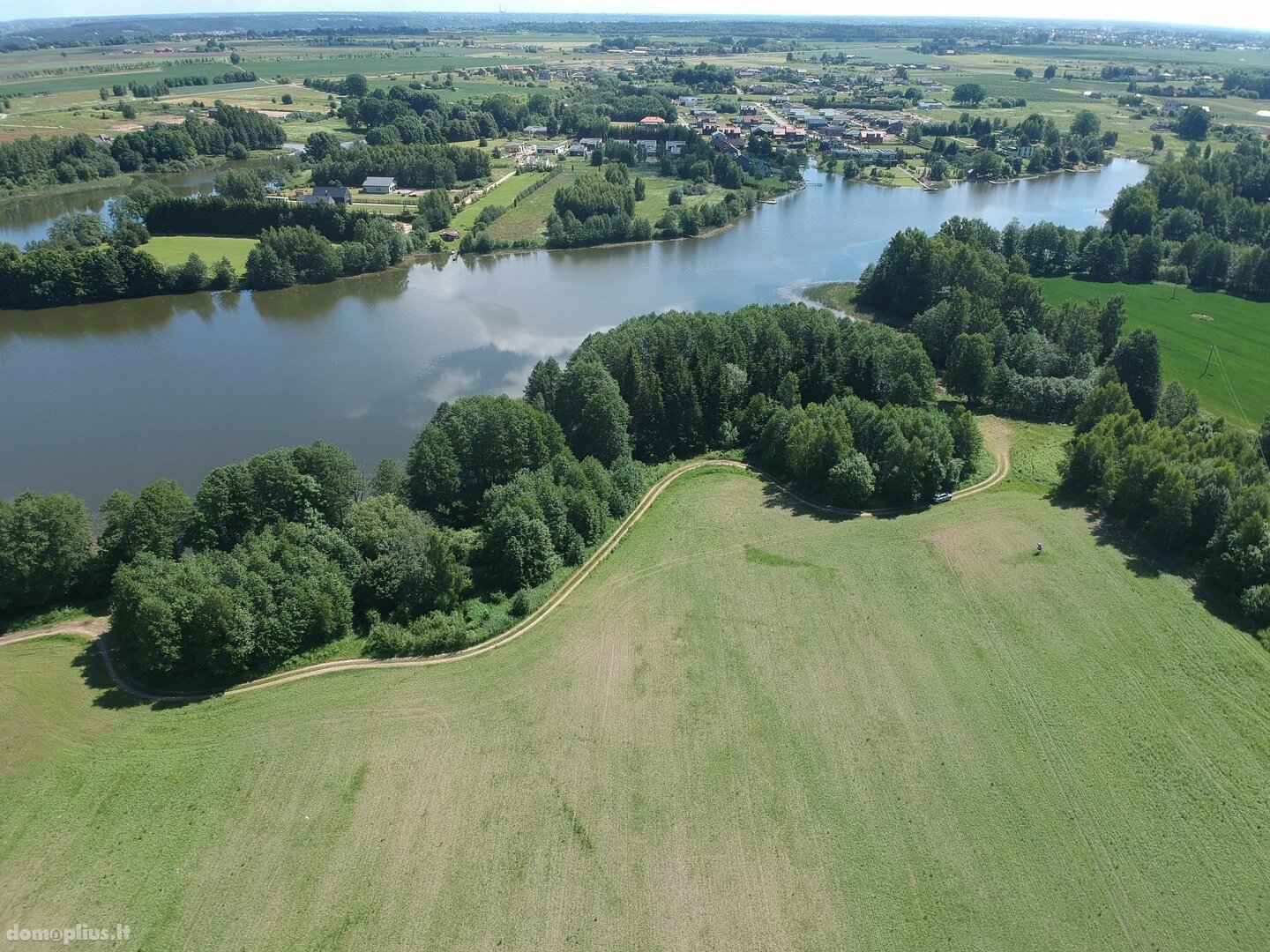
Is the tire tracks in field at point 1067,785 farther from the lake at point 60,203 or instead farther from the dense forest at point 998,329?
the lake at point 60,203

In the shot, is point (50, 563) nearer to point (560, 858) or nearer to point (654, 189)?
point (560, 858)

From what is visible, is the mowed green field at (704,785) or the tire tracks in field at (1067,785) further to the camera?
the tire tracks in field at (1067,785)

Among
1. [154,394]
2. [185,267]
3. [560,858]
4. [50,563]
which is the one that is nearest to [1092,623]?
[560,858]

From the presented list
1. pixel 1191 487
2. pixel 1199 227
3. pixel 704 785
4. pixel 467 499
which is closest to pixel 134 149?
pixel 467 499

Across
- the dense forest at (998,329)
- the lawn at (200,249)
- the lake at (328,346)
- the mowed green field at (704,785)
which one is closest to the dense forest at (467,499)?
the mowed green field at (704,785)

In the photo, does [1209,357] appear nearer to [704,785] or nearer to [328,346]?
[704,785]

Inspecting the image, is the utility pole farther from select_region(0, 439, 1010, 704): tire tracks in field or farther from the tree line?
the tree line
